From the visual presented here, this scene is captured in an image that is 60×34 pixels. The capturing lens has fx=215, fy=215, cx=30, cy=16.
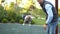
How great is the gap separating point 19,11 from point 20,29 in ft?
1.81

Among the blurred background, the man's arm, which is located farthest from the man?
the blurred background

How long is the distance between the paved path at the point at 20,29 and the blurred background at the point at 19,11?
0.40ft

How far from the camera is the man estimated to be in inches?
251

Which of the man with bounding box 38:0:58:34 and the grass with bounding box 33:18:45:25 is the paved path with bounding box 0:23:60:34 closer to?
the grass with bounding box 33:18:45:25

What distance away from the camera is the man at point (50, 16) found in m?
6.39

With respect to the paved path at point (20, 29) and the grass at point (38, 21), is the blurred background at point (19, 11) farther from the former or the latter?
the paved path at point (20, 29)

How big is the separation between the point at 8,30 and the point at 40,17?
3.50 feet

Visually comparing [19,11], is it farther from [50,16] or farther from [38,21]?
[50,16]

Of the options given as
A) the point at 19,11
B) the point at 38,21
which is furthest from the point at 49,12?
the point at 19,11

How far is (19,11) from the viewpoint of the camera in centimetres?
655

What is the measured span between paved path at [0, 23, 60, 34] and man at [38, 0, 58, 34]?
0.69 feet

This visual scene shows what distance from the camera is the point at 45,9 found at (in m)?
6.44

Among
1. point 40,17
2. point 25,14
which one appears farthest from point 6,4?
point 40,17

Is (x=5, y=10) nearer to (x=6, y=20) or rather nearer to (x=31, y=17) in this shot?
(x=6, y=20)
